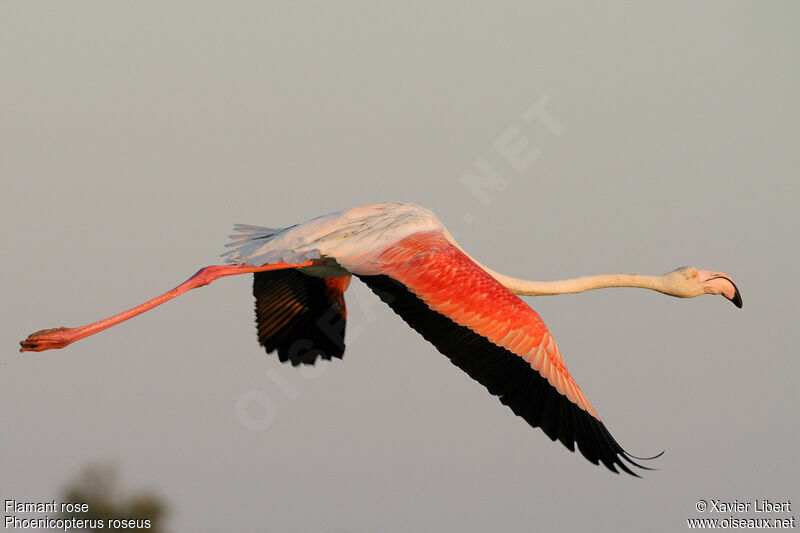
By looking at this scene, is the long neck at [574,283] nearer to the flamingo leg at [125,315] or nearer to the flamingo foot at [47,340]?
the flamingo leg at [125,315]

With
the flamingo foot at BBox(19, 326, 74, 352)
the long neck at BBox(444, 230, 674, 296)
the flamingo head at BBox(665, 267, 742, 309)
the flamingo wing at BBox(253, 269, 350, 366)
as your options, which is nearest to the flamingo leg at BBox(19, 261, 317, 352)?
the flamingo foot at BBox(19, 326, 74, 352)

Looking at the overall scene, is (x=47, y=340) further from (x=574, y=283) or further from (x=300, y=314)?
(x=574, y=283)

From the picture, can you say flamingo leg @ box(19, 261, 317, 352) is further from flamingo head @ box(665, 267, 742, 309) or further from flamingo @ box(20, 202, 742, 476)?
flamingo head @ box(665, 267, 742, 309)

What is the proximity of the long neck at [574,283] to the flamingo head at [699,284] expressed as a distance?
0.43ft

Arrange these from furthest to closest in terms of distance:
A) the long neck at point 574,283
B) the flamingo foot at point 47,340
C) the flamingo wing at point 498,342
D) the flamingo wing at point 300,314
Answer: the flamingo wing at point 300,314, the long neck at point 574,283, the flamingo foot at point 47,340, the flamingo wing at point 498,342

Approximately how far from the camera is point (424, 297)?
11812 mm

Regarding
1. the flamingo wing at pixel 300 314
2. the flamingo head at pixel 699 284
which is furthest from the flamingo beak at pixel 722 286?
the flamingo wing at pixel 300 314

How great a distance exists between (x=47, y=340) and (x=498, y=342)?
17.0 feet

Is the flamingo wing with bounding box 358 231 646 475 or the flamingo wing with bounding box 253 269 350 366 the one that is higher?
the flamingo wing with bounding box 253 269 350 366

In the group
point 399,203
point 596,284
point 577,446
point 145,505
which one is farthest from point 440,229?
point 145,505

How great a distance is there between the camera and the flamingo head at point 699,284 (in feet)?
46.8

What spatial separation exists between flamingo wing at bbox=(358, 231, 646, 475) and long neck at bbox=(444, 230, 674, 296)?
1456mm

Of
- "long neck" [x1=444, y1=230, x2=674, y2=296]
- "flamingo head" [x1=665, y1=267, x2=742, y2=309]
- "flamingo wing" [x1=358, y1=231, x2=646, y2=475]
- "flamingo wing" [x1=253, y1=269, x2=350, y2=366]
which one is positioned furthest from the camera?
"flamingo wing" [x1=253, y1=269, x2=350, y2=366]

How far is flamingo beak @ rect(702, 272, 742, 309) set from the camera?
14.3 metres
